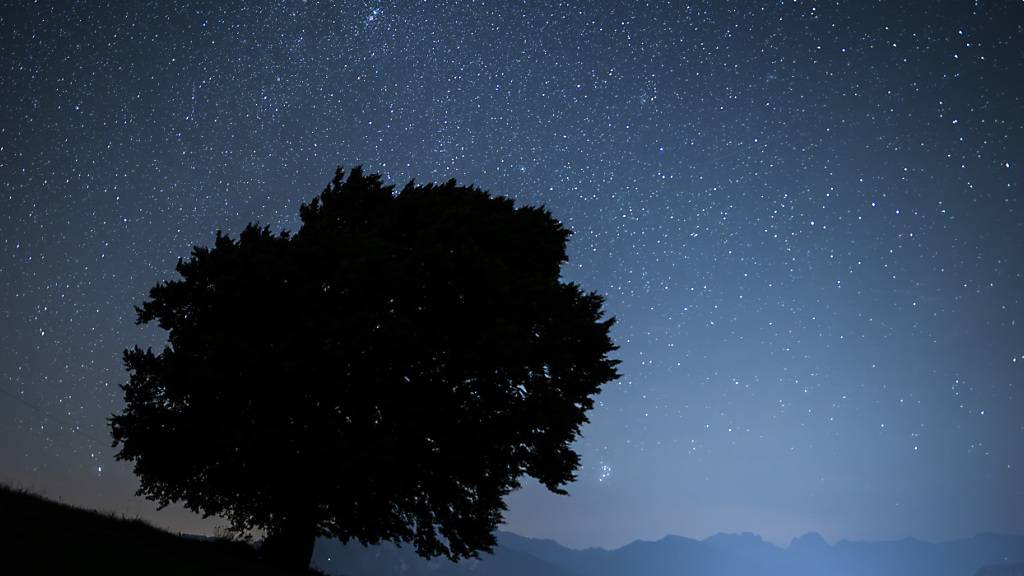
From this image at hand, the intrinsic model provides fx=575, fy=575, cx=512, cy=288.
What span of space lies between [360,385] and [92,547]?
18.4 feet

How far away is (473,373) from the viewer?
47.8 feet

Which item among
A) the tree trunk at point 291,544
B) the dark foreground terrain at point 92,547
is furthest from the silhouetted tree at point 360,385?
the dark foreground terrain at point 92,547

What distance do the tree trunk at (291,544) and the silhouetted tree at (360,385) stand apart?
0.05m

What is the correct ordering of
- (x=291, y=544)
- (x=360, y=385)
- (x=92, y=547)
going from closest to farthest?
(x=92, y=547), (x=360, y=385), (x=291, y=544)

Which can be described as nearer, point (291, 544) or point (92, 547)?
point (92, 547)

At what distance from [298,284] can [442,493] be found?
623 centimetres

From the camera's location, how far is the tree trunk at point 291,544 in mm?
14625

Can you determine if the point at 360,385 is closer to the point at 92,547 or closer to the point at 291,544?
the point at 291,544

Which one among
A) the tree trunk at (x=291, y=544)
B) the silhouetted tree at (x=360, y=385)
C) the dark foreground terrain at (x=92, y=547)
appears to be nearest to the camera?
the dark foreground terrain at (x=92, y=547)

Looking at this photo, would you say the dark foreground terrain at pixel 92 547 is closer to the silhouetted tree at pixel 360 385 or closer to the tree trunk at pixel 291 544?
the tree trunk at pixel 291 544

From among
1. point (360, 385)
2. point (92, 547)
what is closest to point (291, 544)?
point (360, 385)

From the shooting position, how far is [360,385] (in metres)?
13.5

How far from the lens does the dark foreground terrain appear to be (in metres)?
8.02

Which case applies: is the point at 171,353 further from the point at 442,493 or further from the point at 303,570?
the point at 442,493
